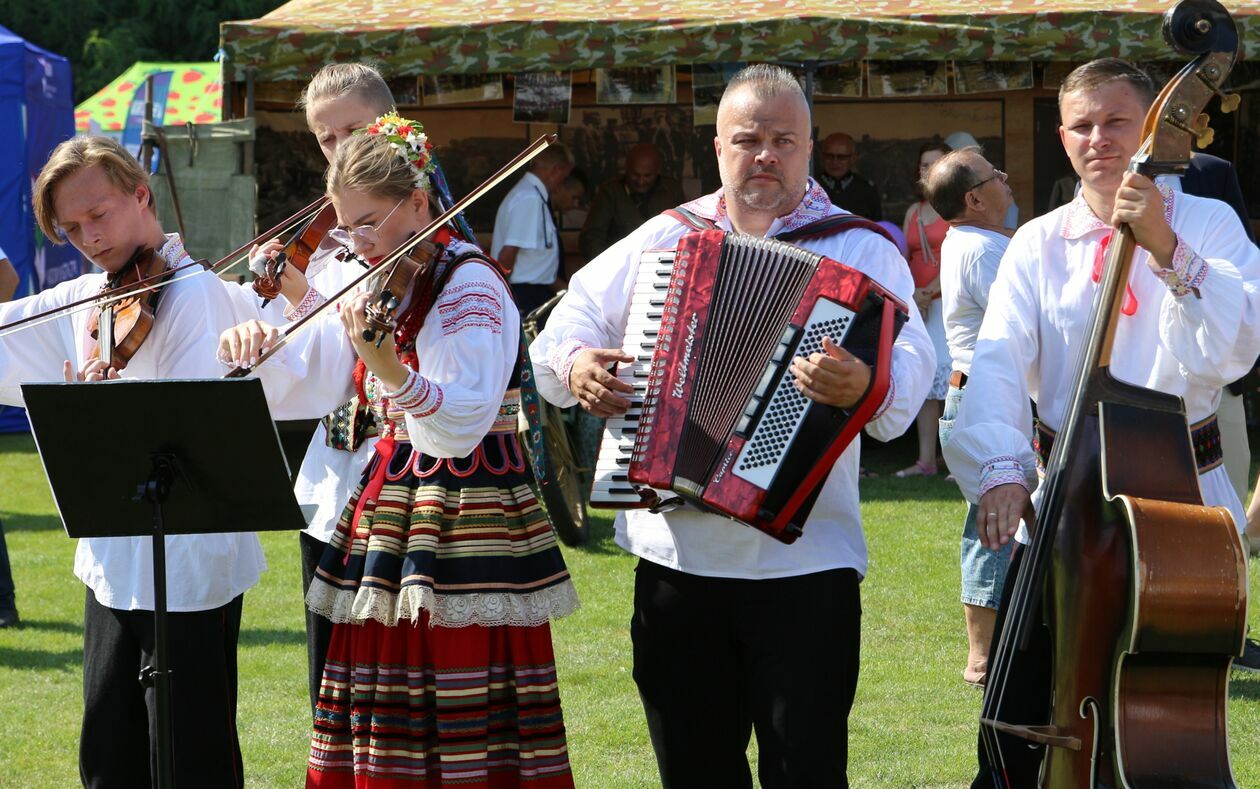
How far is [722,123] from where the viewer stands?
3139mm

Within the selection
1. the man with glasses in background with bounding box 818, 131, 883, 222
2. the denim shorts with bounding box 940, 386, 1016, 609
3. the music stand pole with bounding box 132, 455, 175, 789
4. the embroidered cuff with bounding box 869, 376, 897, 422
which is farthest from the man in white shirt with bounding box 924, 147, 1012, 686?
the man with glasses in background with bounding box 818, 131, 883, 222

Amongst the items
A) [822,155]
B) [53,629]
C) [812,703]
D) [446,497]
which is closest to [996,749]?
[812,703]

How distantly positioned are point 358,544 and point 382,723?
367 millimetres

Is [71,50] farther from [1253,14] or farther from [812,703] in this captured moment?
[812,703]

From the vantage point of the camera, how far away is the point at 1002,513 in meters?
2.89

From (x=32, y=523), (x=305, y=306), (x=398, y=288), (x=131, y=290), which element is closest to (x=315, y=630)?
(x=305, y=306)

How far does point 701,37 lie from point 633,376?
238 inches

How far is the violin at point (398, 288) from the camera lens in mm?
2791

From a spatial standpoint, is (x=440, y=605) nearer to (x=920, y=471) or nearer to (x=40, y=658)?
(x=40, y=658)

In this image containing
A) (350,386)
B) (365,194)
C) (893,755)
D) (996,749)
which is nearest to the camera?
(996,749)

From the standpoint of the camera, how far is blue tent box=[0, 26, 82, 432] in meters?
11.2

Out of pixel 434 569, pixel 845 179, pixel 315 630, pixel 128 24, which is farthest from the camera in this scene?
pixel 128 24

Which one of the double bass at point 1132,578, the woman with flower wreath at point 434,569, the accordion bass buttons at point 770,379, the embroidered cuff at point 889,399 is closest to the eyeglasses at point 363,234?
the woman with flower wreath at point 434,569

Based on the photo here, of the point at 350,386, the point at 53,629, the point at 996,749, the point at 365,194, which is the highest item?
the point at 365,194
